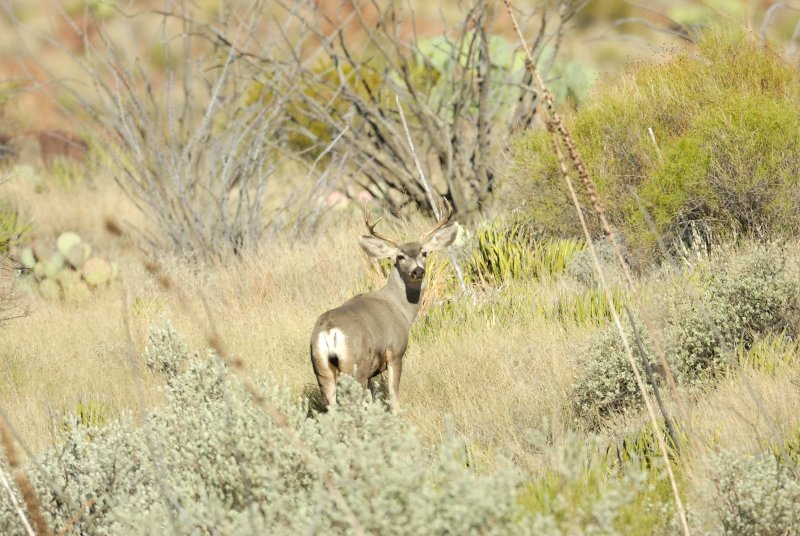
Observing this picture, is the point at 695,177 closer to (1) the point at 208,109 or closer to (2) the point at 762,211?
(2) the point at 762,211

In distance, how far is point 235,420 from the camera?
4.83 meters

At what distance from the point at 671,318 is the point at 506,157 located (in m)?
4.06

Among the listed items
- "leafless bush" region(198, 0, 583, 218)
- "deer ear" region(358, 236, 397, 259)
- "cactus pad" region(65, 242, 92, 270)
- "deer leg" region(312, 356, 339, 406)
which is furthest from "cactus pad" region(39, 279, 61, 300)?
"deer leg" region(312, 356, 339, 406)

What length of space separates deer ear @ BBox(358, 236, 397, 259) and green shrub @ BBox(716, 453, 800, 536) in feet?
10.7

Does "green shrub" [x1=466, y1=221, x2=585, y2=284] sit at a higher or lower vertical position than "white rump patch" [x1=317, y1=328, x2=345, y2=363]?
lower

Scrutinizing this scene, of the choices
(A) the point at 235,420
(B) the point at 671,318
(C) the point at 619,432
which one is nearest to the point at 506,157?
(B) the point at 671,318

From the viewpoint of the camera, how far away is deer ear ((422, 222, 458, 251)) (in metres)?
7.36

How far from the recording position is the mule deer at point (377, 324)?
609 cm

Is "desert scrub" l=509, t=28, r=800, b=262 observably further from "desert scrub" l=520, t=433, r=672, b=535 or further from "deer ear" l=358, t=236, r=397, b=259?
"desert scrub" l=520, t=433, r=672, b=535

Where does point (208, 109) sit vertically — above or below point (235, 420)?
above

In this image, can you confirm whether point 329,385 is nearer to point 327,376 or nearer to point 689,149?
point 327,376

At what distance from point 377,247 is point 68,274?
4.86 meters

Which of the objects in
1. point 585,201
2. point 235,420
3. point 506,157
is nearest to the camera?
point 235,420

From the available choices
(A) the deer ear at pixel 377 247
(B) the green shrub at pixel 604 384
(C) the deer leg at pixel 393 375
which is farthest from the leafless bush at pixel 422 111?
(B) the green shrub at pixel 604 384
